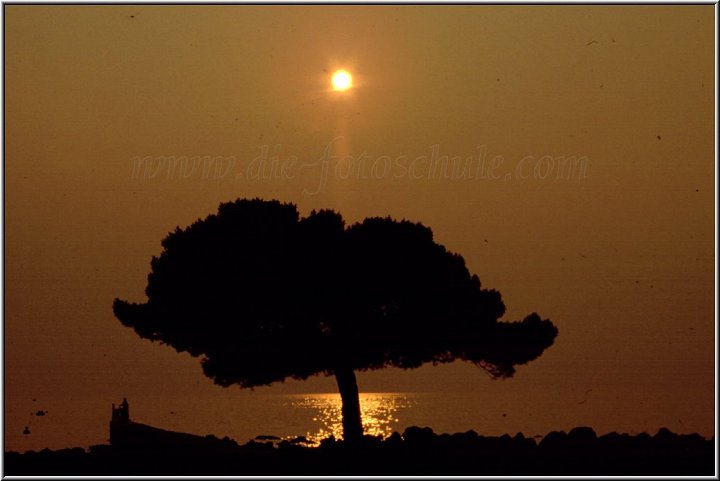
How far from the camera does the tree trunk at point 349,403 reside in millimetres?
35000

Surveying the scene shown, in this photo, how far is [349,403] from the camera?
35.2 m

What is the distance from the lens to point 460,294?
35.8m

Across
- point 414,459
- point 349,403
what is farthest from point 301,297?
point 414,459

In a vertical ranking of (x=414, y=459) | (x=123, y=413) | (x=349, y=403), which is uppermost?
(x=123, y=413)

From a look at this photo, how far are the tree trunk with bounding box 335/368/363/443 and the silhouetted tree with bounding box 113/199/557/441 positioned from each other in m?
0.04

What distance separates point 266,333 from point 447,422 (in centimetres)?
12989

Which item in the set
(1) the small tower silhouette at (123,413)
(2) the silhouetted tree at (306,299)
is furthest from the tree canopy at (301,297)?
(1) the small tower silhouette at (123,413)

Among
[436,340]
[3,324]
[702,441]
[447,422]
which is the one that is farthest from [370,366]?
[447,422]

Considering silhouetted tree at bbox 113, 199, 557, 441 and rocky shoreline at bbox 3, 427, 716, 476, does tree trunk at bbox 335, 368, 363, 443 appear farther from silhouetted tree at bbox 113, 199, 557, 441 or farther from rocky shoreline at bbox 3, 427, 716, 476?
rocky shoreline at bbox 3, 427, 716, 476

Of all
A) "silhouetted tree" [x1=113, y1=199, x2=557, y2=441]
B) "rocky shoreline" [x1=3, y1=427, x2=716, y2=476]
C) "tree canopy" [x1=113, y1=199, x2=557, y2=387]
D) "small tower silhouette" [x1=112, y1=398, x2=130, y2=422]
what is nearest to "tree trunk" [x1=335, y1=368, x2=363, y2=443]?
"silhouetted tree" [x1=113, y1=199, x2=557, y2=441]

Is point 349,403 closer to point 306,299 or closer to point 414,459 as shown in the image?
point 306,299

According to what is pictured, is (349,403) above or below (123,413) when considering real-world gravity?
below

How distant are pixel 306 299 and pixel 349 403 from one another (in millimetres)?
3870

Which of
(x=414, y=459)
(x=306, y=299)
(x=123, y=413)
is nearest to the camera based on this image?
(x=414, y=459)
